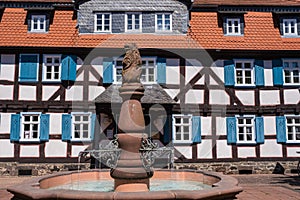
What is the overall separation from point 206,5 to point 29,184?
564 inches

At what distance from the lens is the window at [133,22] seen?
681 inches

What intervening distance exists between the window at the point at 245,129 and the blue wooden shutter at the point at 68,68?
801cm

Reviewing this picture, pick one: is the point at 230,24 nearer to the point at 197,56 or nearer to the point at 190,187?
the point at 197,56

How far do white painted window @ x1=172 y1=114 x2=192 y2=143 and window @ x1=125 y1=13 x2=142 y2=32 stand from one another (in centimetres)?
496

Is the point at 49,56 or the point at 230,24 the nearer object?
the point at 49,56

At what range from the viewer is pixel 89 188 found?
26.9 feet

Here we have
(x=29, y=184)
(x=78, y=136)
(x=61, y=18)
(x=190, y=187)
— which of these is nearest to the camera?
(x=29, y=184)

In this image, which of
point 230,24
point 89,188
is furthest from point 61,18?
point 89,188

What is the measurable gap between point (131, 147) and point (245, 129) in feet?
37.5

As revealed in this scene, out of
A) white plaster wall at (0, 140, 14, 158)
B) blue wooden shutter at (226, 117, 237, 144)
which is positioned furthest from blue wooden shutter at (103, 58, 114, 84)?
blue wooden shutter at (226, 117, 237, 144)

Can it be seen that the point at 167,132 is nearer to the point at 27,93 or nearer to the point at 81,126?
the point at 81,126

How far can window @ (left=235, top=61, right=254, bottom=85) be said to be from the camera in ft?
57.1

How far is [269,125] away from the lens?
17.2m

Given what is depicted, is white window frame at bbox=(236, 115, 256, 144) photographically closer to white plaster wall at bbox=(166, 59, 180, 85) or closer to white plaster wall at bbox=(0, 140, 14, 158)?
white plaster wall at bbox=(166, 59, 180, 85)
